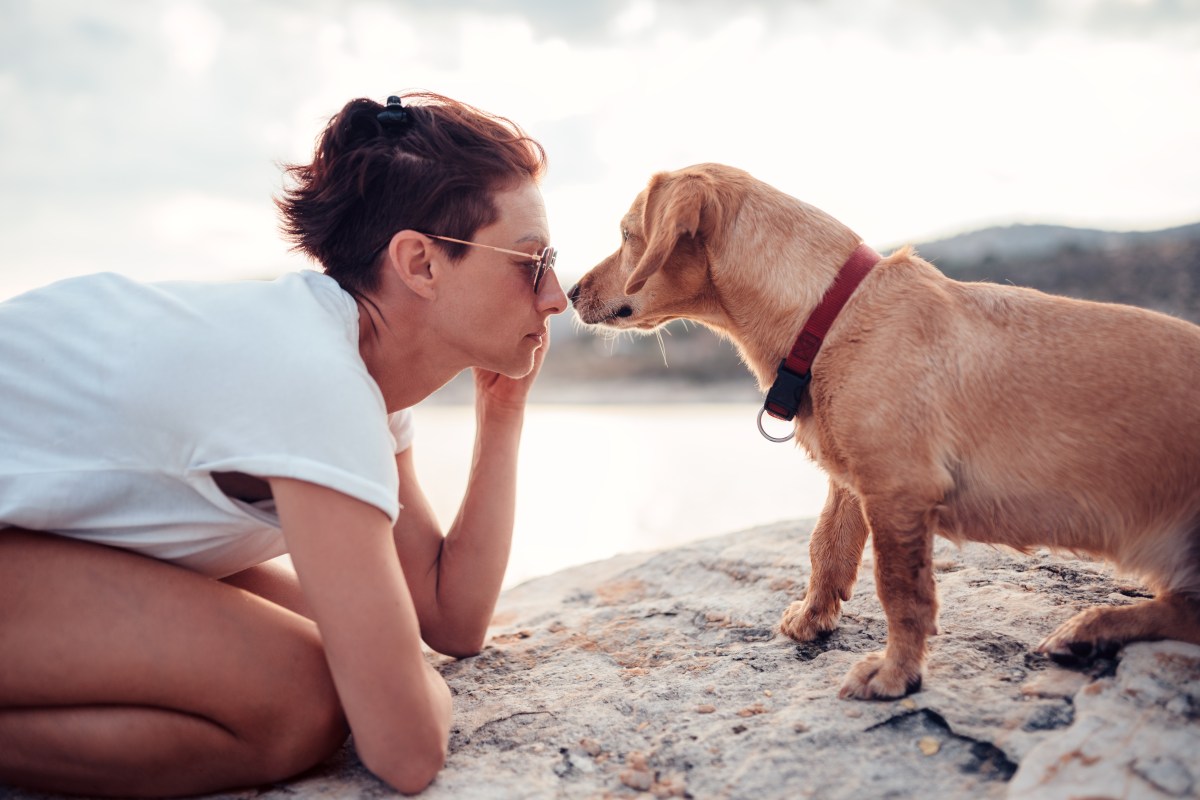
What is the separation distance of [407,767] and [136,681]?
61cm

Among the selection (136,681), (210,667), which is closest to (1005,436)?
(210,667)

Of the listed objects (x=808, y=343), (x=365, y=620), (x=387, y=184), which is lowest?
(x=365, y=620)

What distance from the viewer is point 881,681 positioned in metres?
1.99

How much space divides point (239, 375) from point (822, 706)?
1.55m

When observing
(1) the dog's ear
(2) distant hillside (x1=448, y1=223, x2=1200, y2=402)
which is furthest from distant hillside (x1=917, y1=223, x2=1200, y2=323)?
(1) the dog's ear

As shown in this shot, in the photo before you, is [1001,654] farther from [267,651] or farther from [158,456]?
[158,456]

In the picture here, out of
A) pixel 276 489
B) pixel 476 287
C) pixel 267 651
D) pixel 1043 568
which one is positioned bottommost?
pixel 1043 568

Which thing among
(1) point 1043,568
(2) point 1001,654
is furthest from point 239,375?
(1) point 1043,568

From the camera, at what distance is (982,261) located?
17.4 m

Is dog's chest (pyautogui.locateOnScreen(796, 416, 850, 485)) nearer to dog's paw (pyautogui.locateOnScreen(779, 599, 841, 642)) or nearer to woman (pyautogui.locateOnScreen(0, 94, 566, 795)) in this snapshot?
dog's paw (pyautogui.locateOnScreen(779, 599, 841, 642))

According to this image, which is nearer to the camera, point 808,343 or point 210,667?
point 210,667

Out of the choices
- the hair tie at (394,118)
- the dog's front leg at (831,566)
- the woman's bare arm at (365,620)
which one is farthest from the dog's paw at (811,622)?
the hair tie at (394,118)

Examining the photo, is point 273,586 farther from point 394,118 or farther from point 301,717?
point 394,118

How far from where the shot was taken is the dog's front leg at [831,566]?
2.52 meters
